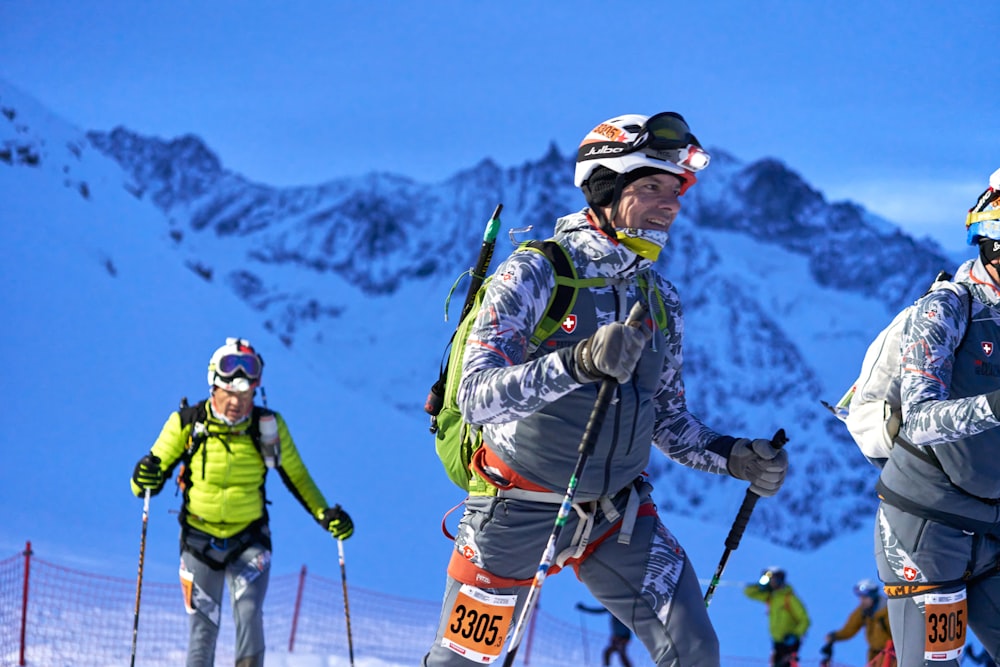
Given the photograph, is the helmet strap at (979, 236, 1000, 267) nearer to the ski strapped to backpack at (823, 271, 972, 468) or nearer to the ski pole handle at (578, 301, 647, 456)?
the ski strapped to backpack at (823, 271, 972, 468)

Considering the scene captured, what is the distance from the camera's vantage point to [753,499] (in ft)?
14.5

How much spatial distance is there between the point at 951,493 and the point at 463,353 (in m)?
A: 2.29

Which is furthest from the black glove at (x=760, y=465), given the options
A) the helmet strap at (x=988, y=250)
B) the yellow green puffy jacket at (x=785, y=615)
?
the yellow green puffy jacket at (x=785, y=615)

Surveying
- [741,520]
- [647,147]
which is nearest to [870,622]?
[741,520]

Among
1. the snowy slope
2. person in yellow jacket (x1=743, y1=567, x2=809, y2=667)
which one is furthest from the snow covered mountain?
person in yellow jacket (x1=743, y1=567, x2=809, y2=667)

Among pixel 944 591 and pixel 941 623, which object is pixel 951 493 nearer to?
pixel 944 591

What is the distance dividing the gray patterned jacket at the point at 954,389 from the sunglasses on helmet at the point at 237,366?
4.48 metres

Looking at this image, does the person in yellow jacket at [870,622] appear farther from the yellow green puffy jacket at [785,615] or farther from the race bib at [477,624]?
the race bib at [477,624]

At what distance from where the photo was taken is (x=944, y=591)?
190 inches

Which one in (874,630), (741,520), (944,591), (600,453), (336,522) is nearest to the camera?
(600,453)

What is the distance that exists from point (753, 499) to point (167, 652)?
9.20m

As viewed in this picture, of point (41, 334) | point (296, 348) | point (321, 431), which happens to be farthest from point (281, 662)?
point (296, 348)

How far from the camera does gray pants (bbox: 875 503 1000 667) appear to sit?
4828 millimetres

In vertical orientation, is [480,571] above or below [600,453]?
below
